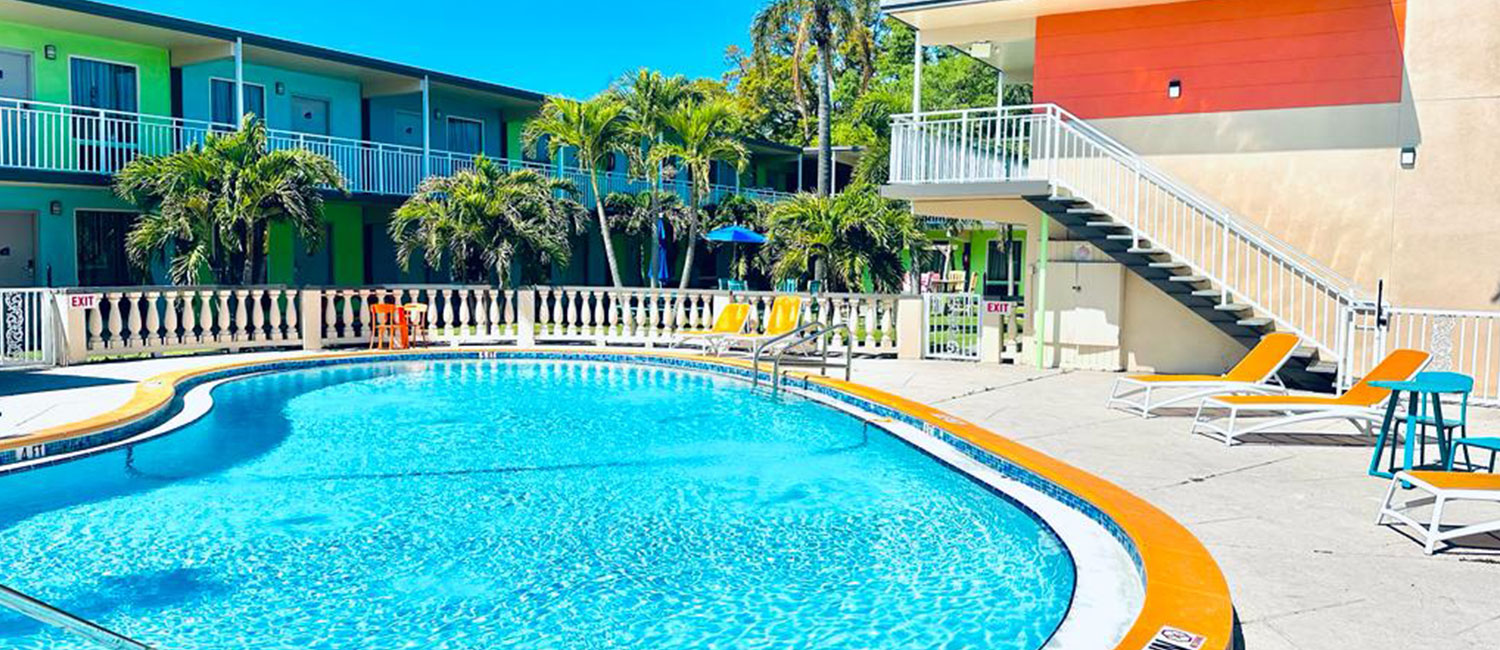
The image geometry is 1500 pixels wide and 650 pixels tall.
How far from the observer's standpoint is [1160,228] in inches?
539

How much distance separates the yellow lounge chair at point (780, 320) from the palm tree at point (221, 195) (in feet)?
24.1

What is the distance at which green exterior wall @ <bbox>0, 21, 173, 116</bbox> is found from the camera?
17469 millimetres

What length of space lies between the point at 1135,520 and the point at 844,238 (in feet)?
35.4

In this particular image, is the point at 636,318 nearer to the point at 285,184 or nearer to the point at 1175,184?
the point at 285,184

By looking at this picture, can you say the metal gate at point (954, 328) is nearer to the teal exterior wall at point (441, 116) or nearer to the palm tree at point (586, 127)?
the palm tree at point (586, 127)

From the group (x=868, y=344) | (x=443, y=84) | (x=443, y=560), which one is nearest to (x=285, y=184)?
(x=443, y=84)

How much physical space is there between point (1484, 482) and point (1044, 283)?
374 inches

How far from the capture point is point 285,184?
51.1ft

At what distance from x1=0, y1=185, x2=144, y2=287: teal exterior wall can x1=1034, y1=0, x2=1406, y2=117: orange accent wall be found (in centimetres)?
A: 1687

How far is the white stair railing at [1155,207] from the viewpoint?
40.5 ft

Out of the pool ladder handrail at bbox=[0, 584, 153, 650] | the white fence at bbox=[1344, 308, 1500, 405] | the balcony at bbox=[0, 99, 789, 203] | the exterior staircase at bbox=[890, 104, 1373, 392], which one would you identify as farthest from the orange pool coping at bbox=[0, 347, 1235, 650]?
the balcony at bbox=[0, 99, 789, 203]

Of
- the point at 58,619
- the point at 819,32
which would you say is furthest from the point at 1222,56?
the point at 819,32

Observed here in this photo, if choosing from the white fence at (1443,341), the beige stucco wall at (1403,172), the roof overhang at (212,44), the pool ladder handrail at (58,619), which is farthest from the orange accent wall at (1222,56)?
the pool ladder handrail at (58,619)

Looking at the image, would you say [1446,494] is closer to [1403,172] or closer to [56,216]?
[1403,172]
